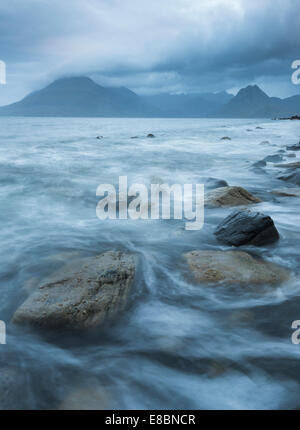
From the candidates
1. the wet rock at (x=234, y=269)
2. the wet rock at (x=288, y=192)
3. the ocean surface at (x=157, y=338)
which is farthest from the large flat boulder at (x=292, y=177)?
the wet rock at (x=234, y=269)

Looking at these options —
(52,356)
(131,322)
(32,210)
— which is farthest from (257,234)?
(32,210)

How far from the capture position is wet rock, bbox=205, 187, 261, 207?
26.9 feet

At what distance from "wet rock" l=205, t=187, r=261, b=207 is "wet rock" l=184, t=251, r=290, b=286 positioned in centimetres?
336

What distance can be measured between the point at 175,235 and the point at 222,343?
129 inches

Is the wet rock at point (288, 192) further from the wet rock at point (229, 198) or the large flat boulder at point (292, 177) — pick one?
the large flat boulder at point (292, 177)

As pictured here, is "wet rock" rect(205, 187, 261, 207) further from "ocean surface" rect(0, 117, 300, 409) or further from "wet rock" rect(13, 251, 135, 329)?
"wet rock" rect(13, 251, 135, 329)

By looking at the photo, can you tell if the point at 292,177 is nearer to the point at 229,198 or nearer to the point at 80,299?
the point at 229,198

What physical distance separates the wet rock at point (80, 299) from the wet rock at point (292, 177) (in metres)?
9.24

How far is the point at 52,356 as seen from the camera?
10.3 feet

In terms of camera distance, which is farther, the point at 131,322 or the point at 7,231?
the point at 7,231

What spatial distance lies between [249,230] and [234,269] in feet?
4.18

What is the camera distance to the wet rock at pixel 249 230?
548cm
